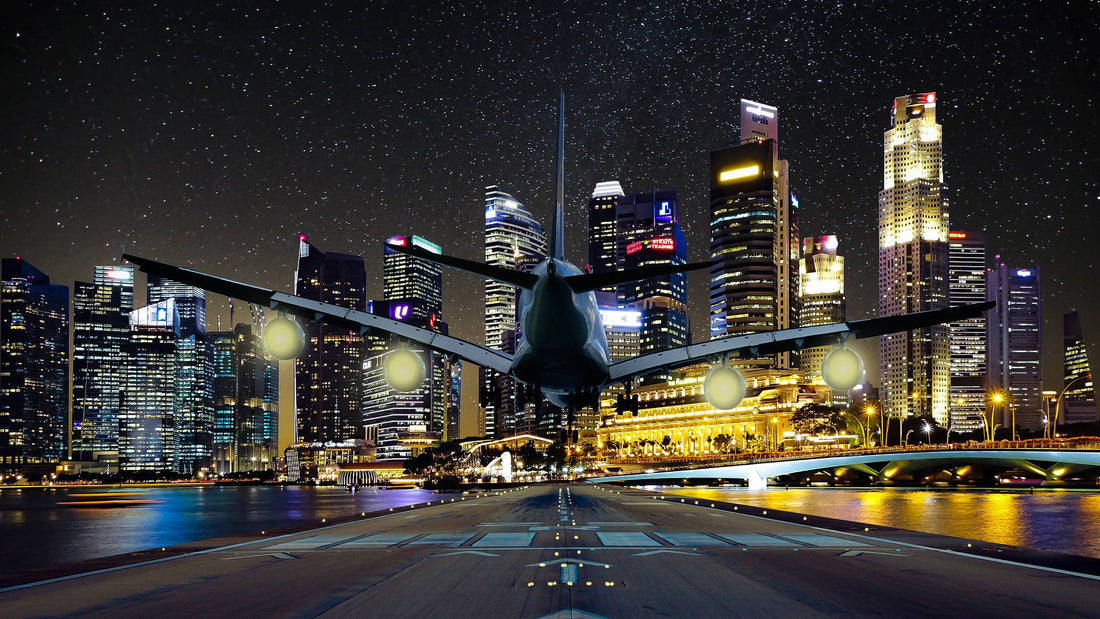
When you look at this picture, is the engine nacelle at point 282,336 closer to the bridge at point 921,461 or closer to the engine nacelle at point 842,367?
the engine nacelle at point 842,367

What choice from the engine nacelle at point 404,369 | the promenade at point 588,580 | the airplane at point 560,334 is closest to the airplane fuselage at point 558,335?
the airplane at point 560,334

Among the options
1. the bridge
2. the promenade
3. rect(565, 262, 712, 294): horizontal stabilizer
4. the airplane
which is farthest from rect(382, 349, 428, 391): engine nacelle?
the bridge

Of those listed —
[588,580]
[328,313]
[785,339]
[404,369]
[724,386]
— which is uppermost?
[328,313]

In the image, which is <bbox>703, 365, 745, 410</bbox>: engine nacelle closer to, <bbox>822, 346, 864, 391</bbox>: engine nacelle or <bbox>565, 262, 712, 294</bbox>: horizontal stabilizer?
<bbox>822, 346, 864, 391</bbox>: engine nacelle

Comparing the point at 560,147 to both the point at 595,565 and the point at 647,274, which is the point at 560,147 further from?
the point at 595,565

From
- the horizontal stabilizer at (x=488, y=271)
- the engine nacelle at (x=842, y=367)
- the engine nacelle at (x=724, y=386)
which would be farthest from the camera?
the engine nacelle at (x=724, y=386)

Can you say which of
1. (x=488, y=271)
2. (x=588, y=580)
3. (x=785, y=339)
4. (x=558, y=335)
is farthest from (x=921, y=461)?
(x=588, y=580)

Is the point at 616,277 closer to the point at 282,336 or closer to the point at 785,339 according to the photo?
the point at 785,339
